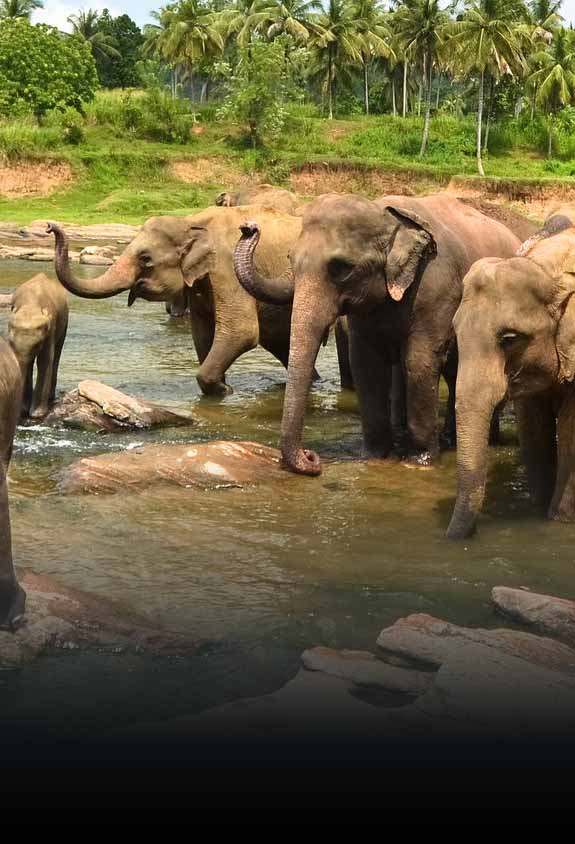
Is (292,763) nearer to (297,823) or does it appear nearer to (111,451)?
(297,823)

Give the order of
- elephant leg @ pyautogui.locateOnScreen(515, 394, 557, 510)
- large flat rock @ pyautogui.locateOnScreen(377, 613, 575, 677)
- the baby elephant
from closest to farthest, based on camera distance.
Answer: large flat rock @ pyautogui.locateOnScreen(377, 613, 575, 677), elephant leg @ pyautogui.locateOnScreen(515, 394, 557, 510), the baby elephant

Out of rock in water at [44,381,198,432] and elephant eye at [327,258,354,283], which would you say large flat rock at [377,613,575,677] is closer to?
elephant eye at [327,258,354,283]

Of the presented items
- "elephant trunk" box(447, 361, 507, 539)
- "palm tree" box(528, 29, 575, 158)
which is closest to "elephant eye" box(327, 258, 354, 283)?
"elephant trunk" box(447, 361, 507, 539)

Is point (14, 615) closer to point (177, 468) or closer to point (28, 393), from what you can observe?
point (177, 468)

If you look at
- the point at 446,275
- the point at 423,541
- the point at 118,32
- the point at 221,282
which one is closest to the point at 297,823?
the point at 423,541

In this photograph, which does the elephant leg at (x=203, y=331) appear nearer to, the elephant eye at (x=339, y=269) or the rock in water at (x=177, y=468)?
the rock in water at (x=177, y=468)

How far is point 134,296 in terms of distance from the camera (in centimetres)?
1269

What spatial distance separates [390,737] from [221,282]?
8664 mm

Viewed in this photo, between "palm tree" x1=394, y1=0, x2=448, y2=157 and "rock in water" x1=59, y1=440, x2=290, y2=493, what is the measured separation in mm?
53936

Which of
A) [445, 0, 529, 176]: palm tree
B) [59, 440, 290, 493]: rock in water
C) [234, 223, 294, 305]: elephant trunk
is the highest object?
[445, 0, 529, 176]: palm tree

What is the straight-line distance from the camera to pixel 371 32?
75.8m

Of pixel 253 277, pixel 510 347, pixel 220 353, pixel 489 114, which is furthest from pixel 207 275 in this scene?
pixel 489 114

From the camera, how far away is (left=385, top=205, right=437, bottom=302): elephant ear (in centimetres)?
932

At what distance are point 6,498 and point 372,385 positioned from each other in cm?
515
